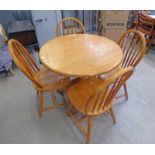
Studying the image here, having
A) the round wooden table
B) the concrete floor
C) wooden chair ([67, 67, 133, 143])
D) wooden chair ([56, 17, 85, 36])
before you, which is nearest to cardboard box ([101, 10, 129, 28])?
wooden chair ([56, 17, 85, 36])

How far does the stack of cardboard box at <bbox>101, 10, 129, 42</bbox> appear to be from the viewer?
2910 mm

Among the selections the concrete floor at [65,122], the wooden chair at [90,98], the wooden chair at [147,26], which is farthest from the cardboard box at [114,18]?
the wooden chair at [90,98]

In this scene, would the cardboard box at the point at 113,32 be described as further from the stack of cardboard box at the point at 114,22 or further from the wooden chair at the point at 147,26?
the wooden chair at the point at 147,26

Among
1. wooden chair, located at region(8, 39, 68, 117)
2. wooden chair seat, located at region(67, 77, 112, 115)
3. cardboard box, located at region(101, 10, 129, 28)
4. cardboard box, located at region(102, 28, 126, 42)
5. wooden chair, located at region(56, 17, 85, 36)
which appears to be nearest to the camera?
wooden chair seat, located at region(67, 77, 112, 115)

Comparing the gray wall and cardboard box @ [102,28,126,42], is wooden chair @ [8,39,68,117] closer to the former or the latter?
the gray wall

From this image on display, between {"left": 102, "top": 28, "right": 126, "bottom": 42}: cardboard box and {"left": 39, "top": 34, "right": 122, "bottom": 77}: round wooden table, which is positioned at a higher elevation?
{"left": 39, "top": 34, "right": 122, "bottom": 77}: round wooden table

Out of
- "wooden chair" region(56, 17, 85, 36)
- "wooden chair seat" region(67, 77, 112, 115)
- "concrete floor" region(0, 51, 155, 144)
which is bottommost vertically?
"concrete floor" region(0, 51, 155, 144)

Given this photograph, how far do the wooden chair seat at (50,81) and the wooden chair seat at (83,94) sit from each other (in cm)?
14

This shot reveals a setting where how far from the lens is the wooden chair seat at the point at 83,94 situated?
4.26 ft

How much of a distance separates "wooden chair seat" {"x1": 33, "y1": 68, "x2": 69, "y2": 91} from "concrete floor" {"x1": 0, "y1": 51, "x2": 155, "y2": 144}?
445 millimetres

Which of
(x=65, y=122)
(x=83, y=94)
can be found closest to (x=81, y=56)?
(x=83, y=94)

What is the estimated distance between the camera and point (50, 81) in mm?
1651

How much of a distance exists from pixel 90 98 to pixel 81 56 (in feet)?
1.81
